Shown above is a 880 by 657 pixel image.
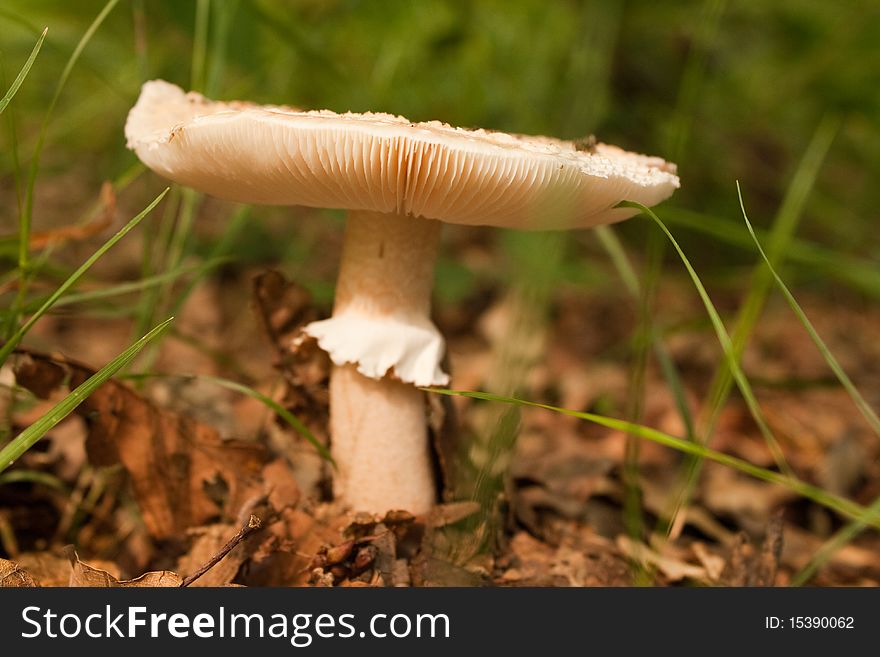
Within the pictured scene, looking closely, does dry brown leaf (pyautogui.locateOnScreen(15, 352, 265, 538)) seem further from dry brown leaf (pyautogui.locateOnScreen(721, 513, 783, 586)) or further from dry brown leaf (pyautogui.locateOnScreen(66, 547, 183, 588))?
dry brown leaf (pyautogui.locateOnScreen(721, 513, 783, 586))

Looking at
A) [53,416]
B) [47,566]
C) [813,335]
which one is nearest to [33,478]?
[47,566]

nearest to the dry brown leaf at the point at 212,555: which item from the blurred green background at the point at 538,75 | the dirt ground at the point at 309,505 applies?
the dirt ground at the point at 309,505

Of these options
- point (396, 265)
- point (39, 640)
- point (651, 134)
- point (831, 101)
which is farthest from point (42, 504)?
point (831, 101)

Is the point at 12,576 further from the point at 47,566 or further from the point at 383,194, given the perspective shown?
the point at 383,194

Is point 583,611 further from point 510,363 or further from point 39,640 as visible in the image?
point 39,640

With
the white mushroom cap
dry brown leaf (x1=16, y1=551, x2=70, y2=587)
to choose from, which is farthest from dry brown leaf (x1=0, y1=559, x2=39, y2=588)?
the white mushroom cap

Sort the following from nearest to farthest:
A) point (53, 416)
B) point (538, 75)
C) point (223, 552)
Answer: point (53, 416) < point (223, 552) < point (538, 75)

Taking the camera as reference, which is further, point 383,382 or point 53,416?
point 383,382
